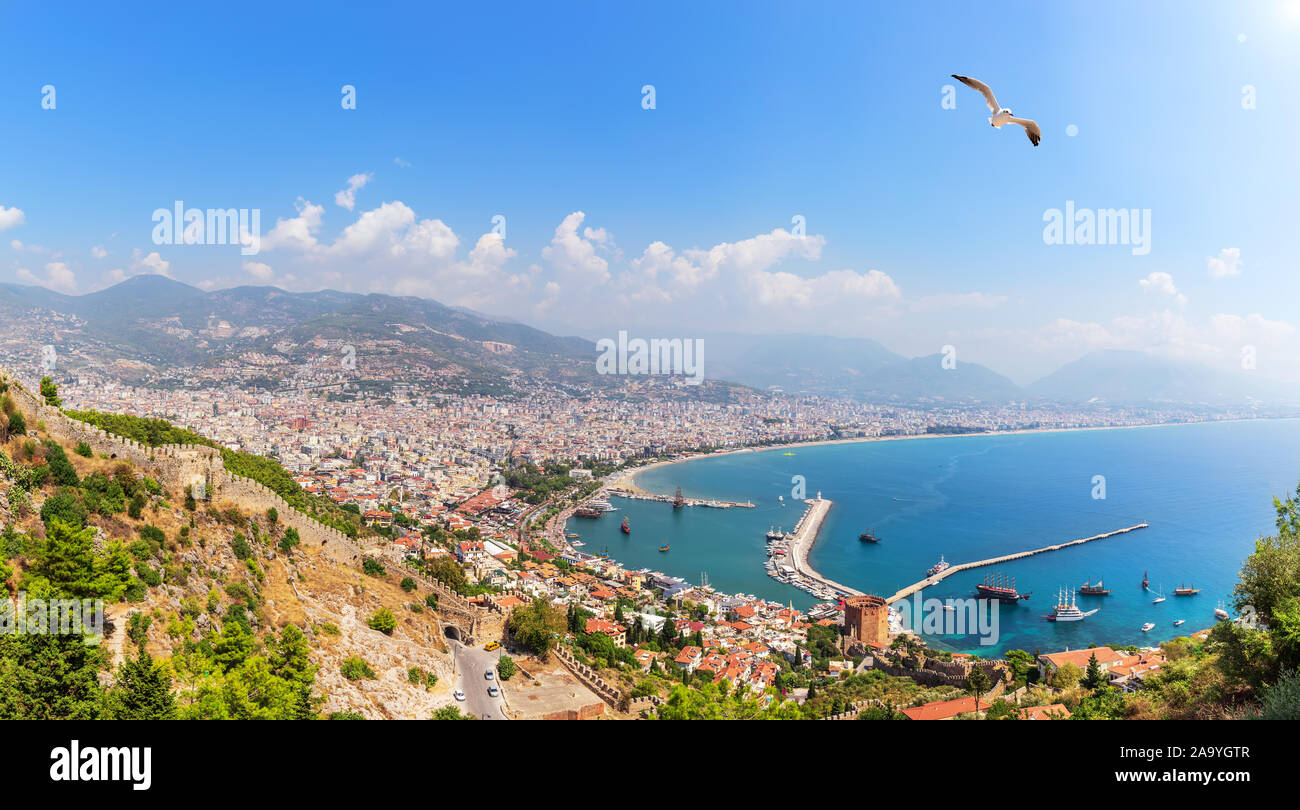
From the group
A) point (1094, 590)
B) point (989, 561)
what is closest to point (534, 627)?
point (1094, 590)

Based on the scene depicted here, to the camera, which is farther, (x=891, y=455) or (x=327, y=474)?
(x=891, y=455)

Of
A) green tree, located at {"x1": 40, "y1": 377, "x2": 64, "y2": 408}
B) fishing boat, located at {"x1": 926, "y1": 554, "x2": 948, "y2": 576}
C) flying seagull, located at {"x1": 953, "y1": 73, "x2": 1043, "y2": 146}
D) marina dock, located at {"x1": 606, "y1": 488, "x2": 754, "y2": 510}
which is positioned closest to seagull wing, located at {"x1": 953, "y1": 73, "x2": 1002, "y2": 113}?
flying seagull, located at {"x1": 953, "y1": 73, "x2": 1043, "y2": 146}

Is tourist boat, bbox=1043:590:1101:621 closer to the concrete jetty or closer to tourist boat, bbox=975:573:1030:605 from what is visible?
tourist boat, bbox=975:573:1030:605

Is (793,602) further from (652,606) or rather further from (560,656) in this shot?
(560,656)

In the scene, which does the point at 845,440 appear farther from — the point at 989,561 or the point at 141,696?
the point at 141,696
